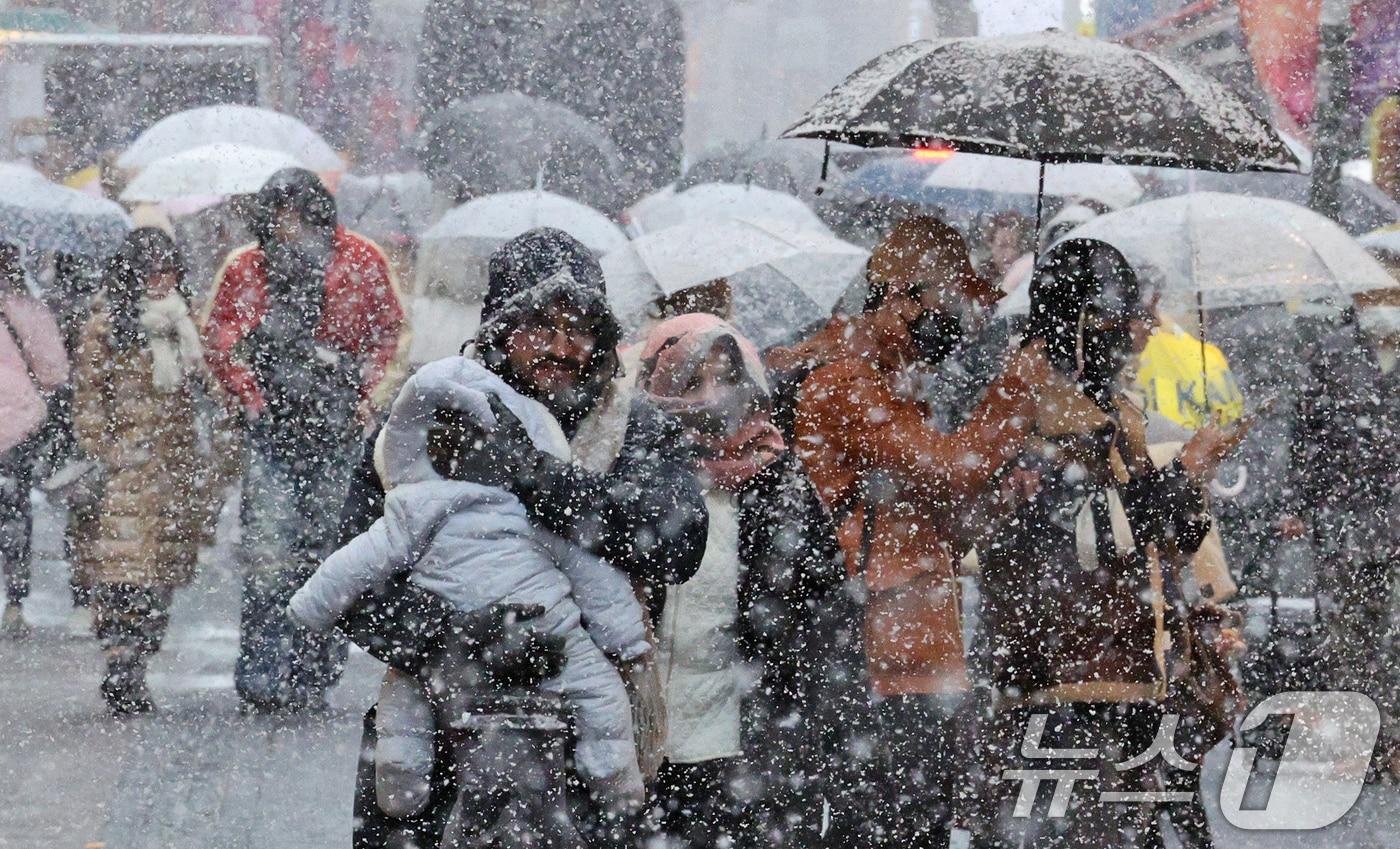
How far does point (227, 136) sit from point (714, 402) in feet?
28.7

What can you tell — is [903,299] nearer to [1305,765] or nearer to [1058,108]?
[1058,108]

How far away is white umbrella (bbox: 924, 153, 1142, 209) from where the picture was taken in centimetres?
1183

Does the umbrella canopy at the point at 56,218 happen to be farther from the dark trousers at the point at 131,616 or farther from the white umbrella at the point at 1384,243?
the white umbrella at the point at 1384,243

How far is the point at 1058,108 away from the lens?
5.49 meters

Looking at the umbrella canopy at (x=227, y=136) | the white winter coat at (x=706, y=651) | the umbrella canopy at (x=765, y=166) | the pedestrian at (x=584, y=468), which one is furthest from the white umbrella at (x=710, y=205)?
the pedestrian at (x=584, y=468)

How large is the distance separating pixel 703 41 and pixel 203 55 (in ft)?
25.4

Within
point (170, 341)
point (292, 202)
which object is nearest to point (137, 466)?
point (170, 341)

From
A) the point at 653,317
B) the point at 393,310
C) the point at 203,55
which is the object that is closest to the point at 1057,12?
the point at 203,55

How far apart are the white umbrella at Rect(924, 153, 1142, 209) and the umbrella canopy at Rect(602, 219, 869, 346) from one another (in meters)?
4.06

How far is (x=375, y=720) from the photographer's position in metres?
4.47

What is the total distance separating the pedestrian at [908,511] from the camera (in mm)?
5383

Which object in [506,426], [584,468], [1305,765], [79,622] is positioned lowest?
[79,622]

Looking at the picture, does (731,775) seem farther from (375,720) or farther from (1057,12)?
(1057,12)

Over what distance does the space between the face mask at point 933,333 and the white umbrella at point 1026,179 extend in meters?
6.01
